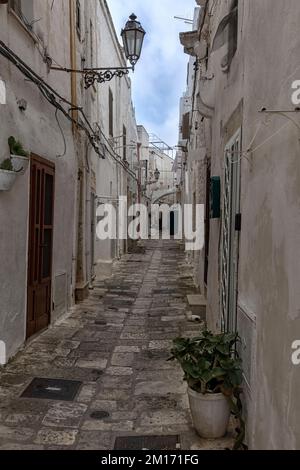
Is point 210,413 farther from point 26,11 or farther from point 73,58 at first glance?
point 73,58

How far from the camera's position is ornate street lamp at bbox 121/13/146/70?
7.21 metres

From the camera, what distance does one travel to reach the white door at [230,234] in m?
→ 4.26

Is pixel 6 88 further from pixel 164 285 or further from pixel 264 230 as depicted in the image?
pixel 164 285

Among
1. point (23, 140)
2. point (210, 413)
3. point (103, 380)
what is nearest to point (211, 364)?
point (210, 413)

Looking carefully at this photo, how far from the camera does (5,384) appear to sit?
454 centimetres

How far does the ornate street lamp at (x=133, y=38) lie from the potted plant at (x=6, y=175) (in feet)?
11.5

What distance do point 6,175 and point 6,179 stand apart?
0.15ft

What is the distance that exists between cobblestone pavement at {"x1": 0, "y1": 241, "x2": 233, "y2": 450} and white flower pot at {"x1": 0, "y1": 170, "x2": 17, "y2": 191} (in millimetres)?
1965

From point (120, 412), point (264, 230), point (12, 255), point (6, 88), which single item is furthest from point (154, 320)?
point (264, 230)

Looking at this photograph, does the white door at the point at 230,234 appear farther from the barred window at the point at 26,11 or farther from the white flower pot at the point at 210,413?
the barred window at the point at 26,11

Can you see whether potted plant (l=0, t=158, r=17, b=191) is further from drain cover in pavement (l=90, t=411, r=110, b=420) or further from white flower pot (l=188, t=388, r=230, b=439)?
white flower pot (l=188, t=388, r=230, b=439)

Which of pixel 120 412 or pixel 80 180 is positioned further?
pixel 80 180

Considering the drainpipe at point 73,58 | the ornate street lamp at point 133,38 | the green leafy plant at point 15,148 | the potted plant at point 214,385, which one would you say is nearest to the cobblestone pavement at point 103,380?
the potted plant at point 214,385
